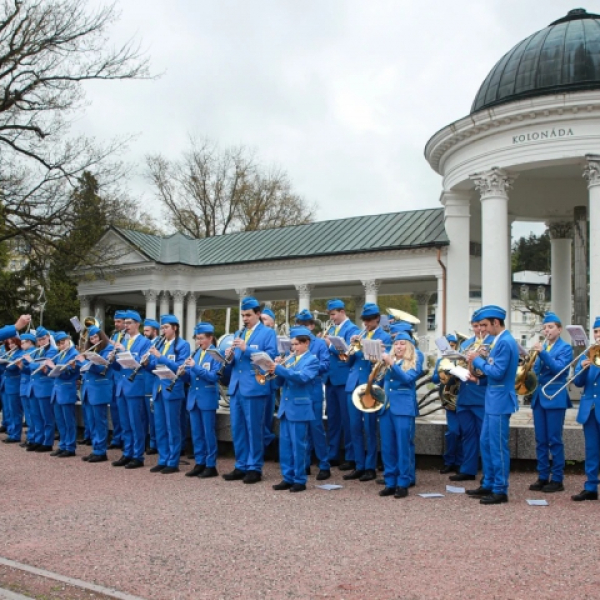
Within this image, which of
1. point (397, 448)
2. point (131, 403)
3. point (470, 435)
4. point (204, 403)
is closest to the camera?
point (397, 448)

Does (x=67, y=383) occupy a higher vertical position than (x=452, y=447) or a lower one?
higher

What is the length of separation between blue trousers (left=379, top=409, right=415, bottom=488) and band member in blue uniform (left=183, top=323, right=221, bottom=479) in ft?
7.59

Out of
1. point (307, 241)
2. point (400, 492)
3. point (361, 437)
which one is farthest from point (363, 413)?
point (307, 241)

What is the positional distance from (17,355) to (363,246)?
19.3 meters

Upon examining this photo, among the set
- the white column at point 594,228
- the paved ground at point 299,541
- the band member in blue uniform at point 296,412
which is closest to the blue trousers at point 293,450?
the band member in blue uniform at point 296,412

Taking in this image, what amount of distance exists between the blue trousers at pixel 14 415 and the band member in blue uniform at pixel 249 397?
19.6ft

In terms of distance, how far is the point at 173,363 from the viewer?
359 inches

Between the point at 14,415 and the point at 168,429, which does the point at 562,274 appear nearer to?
the point at 14,415

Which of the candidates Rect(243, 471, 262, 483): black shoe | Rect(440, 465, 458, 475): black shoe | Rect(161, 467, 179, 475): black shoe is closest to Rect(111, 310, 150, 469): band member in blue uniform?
Rect(161, 467, 179, 475): black shoe

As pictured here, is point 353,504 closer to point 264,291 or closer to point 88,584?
point 88,584

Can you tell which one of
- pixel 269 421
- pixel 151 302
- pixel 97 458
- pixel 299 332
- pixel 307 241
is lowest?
pixel 97 458

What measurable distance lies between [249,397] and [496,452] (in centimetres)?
294

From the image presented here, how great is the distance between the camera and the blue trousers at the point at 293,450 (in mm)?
8039

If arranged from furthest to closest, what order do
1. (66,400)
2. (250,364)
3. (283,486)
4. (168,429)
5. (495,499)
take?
1. (66,400)
2. (168,429)
3. (250,364)
4. (283,486)
5. (495,499)
